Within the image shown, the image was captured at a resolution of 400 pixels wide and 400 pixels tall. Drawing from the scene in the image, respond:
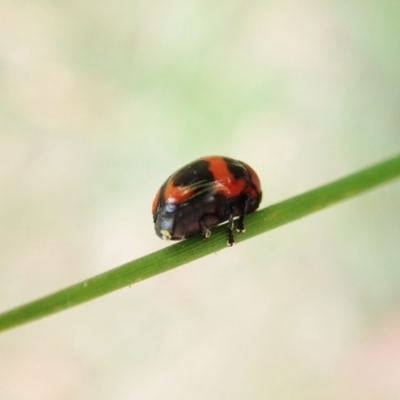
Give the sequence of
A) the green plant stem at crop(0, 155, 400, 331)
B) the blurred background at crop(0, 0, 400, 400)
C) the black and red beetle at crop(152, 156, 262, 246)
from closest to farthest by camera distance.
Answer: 1. the green plant stem at crop(0, 155, 400, 331)
2. the black and red beetle at crop(152, 156, 262, 246)
3. the blurred background at crop(0, 0, 400, 400)

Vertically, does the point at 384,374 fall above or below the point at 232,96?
below

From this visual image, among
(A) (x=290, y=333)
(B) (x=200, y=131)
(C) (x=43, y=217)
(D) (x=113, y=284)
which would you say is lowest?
(D) (x=113, y=284)

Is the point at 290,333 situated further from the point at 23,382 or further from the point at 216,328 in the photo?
the point at 23,382

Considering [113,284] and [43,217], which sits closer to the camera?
[113,284]

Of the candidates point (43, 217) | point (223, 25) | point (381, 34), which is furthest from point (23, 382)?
point (381, 34)

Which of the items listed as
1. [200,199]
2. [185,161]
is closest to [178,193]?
[200,199]

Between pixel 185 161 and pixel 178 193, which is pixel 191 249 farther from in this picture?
pixel 185 161

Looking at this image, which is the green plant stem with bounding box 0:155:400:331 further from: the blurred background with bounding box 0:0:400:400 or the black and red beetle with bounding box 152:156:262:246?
the blurred background with bounding box 0:0:400:400

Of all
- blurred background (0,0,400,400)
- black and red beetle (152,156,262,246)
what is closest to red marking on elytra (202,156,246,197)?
black and red beetle (152,156,262,246)
